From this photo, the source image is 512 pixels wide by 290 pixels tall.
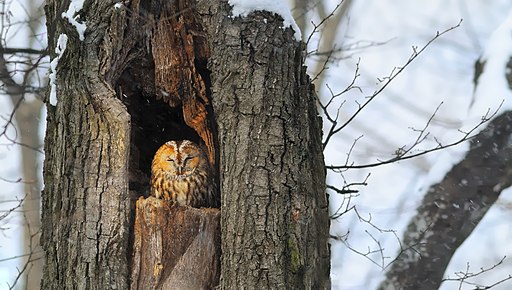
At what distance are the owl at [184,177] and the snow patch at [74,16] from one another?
129cm

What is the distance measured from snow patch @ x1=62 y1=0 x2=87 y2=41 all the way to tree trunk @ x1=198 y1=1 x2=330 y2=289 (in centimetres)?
65

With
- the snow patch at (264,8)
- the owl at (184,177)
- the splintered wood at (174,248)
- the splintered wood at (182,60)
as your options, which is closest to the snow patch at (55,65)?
the splintered wood at (182,60)

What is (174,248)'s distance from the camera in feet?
11.8

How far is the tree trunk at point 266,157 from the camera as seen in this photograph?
129 inches

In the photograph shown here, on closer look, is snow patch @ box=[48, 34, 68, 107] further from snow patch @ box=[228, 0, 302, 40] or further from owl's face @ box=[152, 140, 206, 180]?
owl's face @ box=[152, 140, 206, 180]

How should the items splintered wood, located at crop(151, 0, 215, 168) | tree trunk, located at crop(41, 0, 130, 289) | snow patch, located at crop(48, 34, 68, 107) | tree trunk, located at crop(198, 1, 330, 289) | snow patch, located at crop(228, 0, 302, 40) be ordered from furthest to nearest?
1. splintered wood, located at crop(151, 0, 215, 168)
2. snow patch, located at crop(48, 34, 68, 107)
3. snow patch, located at crop(228, 0, 302, 40)
4. tree trunk, located at crop(41, 0, 130, 289)
5. tree trunk, located at crop(198, 1, 330, 289)

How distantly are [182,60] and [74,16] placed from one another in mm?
713

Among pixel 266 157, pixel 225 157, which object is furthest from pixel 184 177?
pixel 266 157

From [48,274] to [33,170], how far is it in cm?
464

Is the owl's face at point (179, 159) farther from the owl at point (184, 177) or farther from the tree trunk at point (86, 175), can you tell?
the tree trunk at point (86, 175)

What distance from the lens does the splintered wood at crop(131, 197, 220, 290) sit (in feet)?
11.6

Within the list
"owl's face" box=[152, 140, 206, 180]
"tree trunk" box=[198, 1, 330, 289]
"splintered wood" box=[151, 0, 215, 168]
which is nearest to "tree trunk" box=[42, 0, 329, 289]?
"tree trunk" box=[198, 1, 330, 289]

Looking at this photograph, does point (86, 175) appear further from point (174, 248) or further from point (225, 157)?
point (225, 157)

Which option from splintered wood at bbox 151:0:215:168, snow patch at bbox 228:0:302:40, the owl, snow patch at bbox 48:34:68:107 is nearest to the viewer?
snow patch at bbox 228:0:302:40
